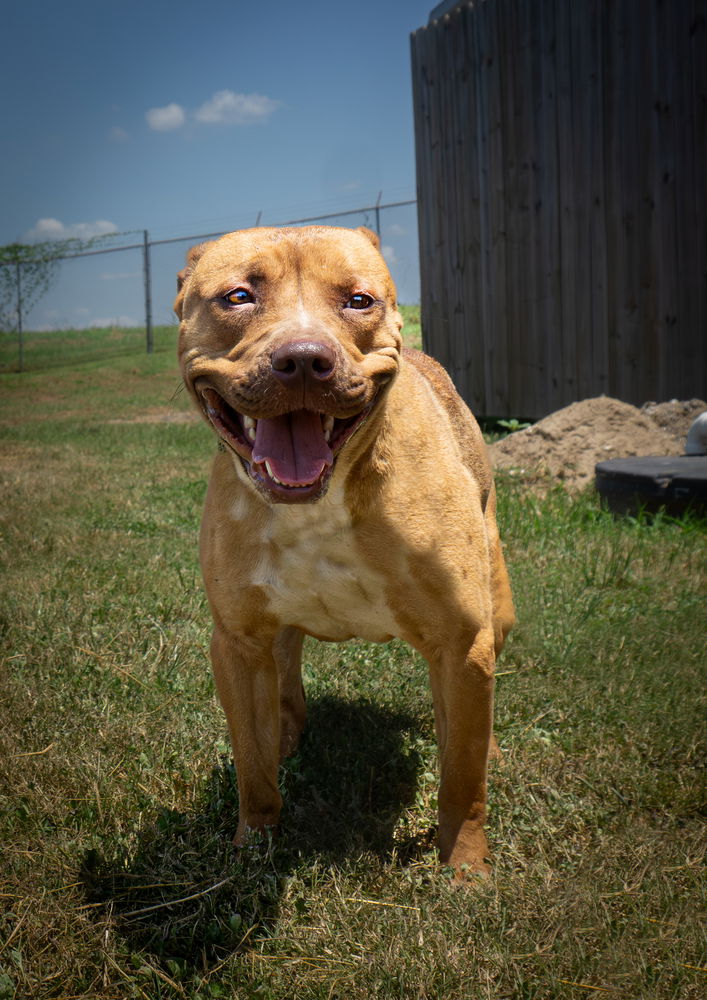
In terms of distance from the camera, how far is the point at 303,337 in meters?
2.03

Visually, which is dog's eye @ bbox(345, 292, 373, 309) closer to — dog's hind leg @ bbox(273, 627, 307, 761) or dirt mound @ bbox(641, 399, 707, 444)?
dog's hind leg @ bbox(273, 627, 307, 761)

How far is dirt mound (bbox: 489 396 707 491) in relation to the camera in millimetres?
7008

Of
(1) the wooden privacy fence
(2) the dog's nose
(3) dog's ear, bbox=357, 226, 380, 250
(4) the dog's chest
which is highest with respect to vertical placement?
(1) the wooden privacy fence

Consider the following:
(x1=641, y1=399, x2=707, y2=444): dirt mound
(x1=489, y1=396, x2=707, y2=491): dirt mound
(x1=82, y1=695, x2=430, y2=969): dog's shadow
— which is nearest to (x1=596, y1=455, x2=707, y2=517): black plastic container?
(x1=489, y1=396, x2=707, y2=491): dirt mound

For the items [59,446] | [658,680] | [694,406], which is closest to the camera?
[658,680]

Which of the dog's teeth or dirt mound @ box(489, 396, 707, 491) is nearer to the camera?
the dog's teeth

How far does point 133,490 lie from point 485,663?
5.63 metres

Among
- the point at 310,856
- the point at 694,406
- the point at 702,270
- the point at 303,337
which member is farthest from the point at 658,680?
the point at 702,270

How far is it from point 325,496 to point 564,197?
7.15 metres

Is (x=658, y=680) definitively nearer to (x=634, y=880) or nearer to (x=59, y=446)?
(x=634, y=880)

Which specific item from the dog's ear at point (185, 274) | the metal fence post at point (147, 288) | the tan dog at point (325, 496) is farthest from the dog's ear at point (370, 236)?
the metal fence post at point (147, 288)

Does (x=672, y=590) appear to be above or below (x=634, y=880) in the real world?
above

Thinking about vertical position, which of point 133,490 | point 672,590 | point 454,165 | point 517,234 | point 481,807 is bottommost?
point 481,807

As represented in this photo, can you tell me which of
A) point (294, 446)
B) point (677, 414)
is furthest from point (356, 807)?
point (677, 414)
